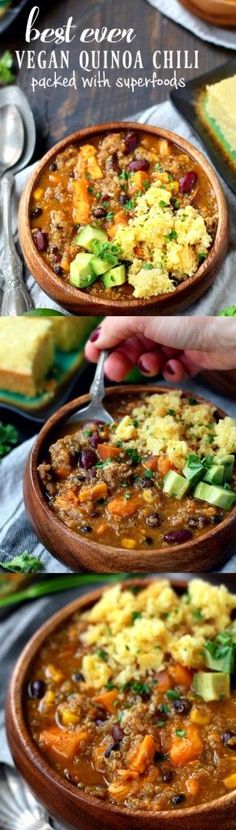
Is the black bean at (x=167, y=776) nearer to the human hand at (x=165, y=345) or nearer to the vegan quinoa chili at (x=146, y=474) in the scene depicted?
the vegan quinoa chili at (x=146, y=474)

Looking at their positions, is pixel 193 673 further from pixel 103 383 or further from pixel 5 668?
pixel 103 383

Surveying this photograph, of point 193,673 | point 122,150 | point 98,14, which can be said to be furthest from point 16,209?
point 193,673

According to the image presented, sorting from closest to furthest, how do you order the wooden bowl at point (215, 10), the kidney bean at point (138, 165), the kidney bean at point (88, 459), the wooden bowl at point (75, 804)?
the wooden bowl at point (75, 804) < the kidney bean at point (88, 459) < the kidney bean at point (138, 165) < the wooden bowl at point (215, 10)

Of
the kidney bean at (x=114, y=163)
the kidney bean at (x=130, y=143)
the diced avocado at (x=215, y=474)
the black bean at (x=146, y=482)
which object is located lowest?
the diced avocado at (x=215, y=474)

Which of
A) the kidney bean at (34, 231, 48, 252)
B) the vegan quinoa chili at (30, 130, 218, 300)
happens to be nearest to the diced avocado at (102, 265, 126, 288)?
the vegan quinoa chili at (30, 130, 218, 300)

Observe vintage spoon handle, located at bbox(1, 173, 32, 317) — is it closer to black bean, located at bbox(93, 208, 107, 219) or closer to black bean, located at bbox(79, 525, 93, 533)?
black bean, located at bbox(93, 208, 107, 219)

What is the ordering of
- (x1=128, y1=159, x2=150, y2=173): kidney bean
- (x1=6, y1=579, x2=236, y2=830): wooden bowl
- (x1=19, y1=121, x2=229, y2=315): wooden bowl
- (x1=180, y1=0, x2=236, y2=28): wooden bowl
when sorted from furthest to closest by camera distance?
(x1=180, y1=0, x2=236, y2=28): wooden bowl, (x1=128, y1=159, x2=150, y2=173): kidney bean, (x1=19, y1=121, x2=229, y2=315): wooden bowl, (x1=6, y1=579, x2=236, y2=830): wooden bowl

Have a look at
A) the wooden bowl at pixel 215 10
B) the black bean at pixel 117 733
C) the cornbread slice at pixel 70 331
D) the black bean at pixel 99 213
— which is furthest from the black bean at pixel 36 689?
the wooden bowl at pixel 215 10

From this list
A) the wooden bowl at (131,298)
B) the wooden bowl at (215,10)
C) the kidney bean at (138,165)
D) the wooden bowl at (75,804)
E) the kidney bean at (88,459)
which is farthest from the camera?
the wooden bowl at (215,10)
